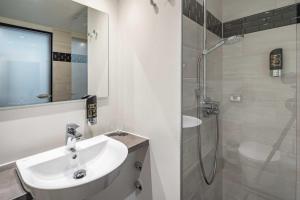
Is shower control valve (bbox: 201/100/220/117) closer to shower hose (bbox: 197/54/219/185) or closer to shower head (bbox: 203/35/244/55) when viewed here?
shower hose (bbox: 197/54/219/185)

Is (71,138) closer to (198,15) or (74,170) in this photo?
(74,170)

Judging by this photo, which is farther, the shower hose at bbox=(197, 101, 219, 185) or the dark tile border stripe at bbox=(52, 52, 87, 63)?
the shower hose at bbox=(197, 101, 219, 185)

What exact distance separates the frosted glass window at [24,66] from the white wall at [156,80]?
0.64m

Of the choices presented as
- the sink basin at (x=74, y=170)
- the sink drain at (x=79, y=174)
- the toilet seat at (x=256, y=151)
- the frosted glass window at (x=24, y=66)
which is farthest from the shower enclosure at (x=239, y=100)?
the frosted glass window at (x=24, y=66)

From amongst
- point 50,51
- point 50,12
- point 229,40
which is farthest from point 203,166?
point 50,12

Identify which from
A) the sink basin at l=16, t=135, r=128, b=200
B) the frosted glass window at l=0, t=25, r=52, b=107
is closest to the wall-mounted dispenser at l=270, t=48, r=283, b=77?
the sink basin at l=16, t=135, r=128, b=200

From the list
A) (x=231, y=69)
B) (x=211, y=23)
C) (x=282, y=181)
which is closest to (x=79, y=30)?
(x=211, y=23)

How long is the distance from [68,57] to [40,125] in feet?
1.69

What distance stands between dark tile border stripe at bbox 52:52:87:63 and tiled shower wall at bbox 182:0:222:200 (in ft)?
2.60

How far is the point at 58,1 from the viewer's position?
3.87 ft

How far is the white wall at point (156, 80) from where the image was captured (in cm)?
120

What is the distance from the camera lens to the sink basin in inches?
28.7

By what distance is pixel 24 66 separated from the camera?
1.03 m

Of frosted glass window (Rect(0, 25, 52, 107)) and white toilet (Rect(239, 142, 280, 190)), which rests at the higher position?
frosted glass window (Rect(0, 25, 52, 107))
